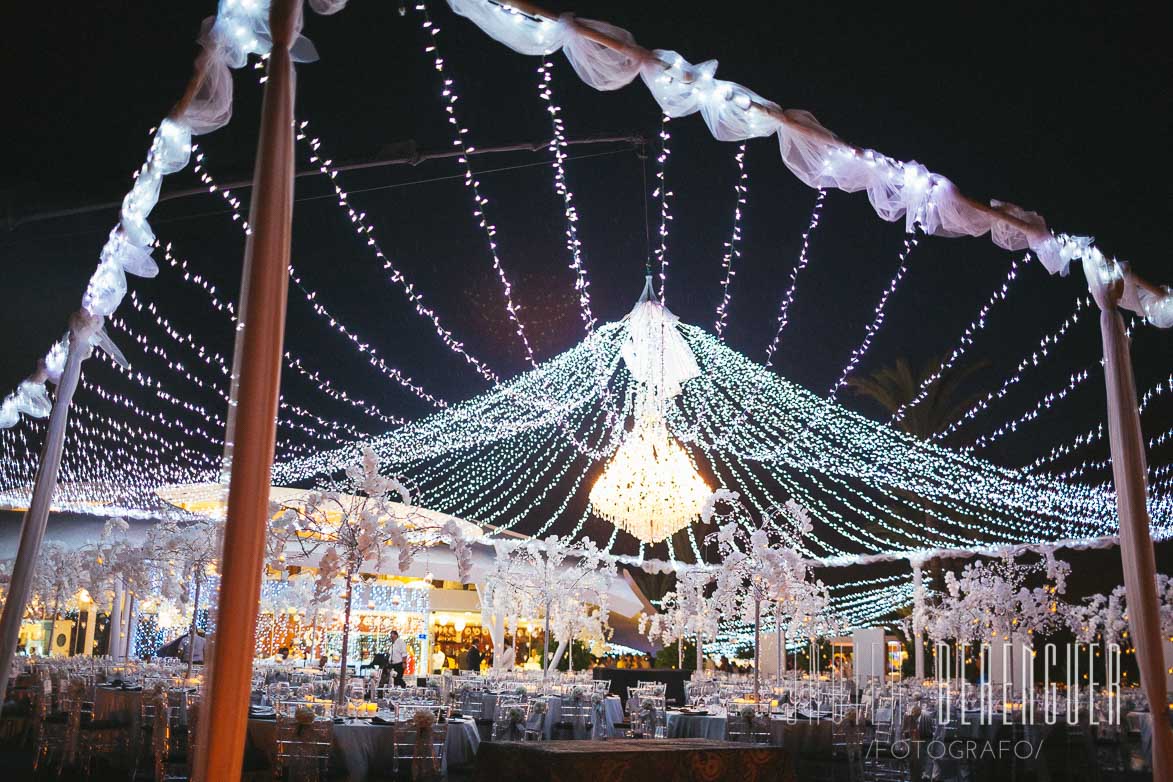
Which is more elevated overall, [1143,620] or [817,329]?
[817,329]

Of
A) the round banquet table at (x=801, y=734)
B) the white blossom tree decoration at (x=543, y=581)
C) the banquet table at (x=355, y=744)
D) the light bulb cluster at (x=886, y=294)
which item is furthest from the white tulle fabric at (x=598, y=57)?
the white blossom tree decoration at (x=543, y=581)

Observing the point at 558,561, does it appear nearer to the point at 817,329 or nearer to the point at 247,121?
the point at 817,329

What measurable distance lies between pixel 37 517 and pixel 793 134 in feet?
19.5

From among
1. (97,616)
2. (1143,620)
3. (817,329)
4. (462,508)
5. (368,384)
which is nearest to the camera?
(1143,620)

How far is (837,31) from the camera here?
7.83m

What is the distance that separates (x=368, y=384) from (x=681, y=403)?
5986mm

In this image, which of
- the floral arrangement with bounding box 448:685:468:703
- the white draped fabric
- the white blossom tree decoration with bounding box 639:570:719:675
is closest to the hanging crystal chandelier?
the white draped fabric

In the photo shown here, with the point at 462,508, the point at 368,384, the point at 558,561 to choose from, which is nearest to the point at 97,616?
the point at 462,508

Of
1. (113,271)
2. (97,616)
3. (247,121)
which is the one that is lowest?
(97,616)

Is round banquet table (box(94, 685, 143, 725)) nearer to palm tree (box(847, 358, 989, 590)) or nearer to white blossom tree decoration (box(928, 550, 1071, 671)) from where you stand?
white blossom tree decoration (box(928, 550, 1071, 671))

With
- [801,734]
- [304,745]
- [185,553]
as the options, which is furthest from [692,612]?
[304,745]

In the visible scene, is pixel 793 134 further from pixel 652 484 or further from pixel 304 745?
pixel 652 484

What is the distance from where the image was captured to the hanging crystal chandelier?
13.6 metres

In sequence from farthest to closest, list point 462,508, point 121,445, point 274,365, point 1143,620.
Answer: point 462,508, point 121,445, point 1143,620, point 274,365
